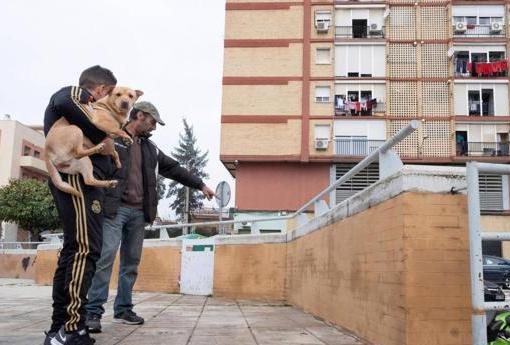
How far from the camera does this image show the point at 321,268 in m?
5.98

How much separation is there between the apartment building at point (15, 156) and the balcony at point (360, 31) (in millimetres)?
28152

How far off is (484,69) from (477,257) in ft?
112

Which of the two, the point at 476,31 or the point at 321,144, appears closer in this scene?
the point at 321,144

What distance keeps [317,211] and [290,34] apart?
30.0 m

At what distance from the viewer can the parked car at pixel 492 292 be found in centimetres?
338

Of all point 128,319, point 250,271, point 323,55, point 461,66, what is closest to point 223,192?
point 250,271

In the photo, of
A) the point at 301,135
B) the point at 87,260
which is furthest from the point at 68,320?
the point at 301,135

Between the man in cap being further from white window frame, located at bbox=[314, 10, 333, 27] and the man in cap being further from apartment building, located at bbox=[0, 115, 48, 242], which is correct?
apartment building, located at bbox=[0, 115, 48, 242]

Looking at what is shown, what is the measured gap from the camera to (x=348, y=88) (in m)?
34.7

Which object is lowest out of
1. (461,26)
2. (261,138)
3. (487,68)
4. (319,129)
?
(261,138)

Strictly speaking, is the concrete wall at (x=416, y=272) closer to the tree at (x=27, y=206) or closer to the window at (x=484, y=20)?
the window at (x=484, y=20)

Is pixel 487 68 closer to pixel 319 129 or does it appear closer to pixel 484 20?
pixel 484 20

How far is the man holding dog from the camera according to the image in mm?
3324

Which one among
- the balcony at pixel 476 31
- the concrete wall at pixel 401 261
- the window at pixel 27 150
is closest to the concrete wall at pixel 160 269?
the concrete wall at pixel 401 261
